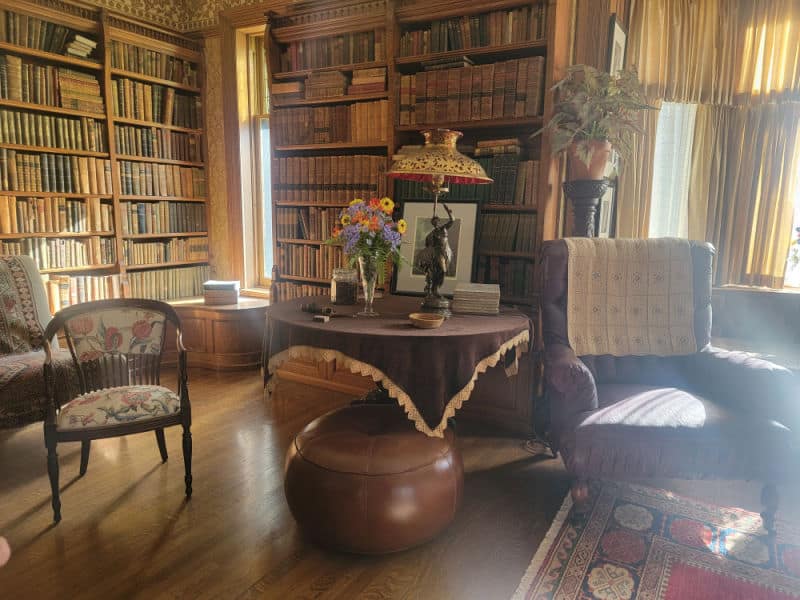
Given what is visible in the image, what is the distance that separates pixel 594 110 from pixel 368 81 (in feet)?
4.99

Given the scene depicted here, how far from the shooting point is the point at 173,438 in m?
2.95

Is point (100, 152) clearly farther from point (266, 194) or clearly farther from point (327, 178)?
point (327, 178)

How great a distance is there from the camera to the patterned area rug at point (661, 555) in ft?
5.85

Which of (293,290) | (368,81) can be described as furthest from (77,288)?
(368,81)

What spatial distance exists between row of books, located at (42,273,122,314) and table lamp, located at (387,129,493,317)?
2.71m

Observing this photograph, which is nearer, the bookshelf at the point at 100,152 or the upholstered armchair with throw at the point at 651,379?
the upholstered armchair with throw at the point at 651,379

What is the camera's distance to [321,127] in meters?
3.82

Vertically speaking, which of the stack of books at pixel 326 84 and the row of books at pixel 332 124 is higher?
the stack of books at pixel 326 84

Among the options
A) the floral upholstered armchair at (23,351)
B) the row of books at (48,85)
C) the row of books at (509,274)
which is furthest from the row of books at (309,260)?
the row of books at (48,85)

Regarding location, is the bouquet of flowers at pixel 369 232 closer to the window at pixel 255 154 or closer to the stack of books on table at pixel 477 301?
the stack of books on table at pixel 477 301

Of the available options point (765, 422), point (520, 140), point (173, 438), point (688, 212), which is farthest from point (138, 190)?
point (765, 422)

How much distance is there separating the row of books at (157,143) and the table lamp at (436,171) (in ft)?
9.05

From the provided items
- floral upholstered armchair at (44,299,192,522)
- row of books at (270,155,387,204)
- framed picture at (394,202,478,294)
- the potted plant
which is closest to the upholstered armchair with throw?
the potted plant

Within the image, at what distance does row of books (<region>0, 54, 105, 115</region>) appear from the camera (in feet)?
11.3
